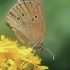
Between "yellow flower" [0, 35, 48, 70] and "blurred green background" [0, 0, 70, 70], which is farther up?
"yellow flower" [0, 35, 48, 70]

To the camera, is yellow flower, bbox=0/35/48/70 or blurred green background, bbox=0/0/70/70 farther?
blurred green background, bbox=0/0/70/70

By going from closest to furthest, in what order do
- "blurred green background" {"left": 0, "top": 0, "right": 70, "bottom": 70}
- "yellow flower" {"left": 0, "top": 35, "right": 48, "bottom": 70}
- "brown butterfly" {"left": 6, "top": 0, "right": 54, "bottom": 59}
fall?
"yellow flower" {"left": 0, "top": 35, "right": 48, "bottom": 70} → "brown butterfly" {"left": 6, "top": 0, "right": 54, "bottom": 59} → "blurred green background" {"left": 0, "top": 0, "right": 70, "bottom": 70}

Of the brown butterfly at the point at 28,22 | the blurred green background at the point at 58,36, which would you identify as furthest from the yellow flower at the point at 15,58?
the blurred green background at the point at 58,36

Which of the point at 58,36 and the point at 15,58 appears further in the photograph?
the point at 58,36

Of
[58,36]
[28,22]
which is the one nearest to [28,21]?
[28,22]

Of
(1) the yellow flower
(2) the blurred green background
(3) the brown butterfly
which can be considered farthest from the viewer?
(2) the blurred green background

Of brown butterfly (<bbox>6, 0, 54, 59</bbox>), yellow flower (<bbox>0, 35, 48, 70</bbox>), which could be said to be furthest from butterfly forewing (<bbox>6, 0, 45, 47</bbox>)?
yellow flower (<bbox>0, 35, 48, 70</bbox>)

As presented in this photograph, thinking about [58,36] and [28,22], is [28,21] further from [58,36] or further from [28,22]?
[58,36]

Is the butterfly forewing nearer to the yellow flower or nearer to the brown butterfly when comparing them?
the brown butterfly

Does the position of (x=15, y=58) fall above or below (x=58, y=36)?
above
